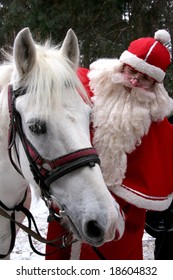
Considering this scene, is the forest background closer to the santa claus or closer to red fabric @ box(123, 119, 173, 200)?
the santa claus

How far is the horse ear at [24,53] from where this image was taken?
163 centimetres

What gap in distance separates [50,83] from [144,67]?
699 millimetres

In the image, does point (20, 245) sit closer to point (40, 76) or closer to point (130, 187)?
point (130, 187)

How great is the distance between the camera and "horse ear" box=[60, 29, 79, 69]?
6.09 ft

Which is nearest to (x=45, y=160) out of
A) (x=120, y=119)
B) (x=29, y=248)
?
(x=120, y=119)

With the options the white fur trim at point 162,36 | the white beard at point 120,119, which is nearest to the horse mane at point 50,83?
the white beard at point 120,119

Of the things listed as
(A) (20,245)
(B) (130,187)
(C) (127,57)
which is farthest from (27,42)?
(A) (20,245)

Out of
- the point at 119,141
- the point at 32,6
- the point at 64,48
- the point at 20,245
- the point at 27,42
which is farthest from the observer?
the point at 32,6

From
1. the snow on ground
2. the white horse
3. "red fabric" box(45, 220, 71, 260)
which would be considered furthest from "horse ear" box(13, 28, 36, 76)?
the snow on ground

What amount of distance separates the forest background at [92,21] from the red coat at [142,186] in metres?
4.90

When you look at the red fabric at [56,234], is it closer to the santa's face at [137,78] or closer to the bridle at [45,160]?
the bridle at [45,160]

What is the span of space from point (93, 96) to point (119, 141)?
34cm

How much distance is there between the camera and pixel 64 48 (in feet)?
6.13

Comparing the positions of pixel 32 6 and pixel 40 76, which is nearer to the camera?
pixel 40 76
